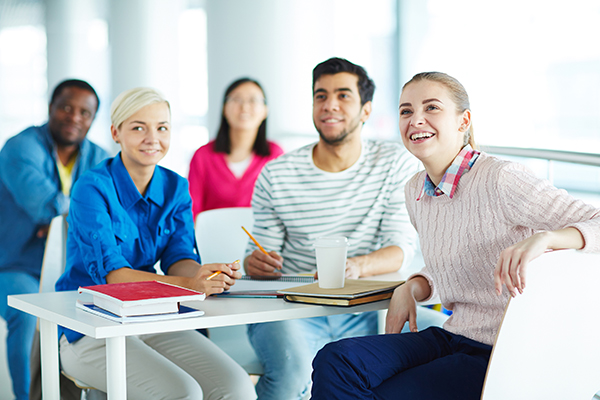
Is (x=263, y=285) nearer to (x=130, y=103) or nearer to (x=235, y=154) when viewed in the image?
A: (x=130, y=103)

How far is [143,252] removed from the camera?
1622mm

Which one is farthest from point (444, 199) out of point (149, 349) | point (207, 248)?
point (207, 248)

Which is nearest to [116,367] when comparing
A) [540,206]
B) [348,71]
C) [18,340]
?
[540,206]

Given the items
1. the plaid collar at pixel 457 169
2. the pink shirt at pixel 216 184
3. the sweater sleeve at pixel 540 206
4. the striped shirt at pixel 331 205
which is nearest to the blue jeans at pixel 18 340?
the pink shirt at pixel 216 184

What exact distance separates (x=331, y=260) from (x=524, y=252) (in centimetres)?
44

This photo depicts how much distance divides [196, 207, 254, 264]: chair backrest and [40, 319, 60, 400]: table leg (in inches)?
30.0

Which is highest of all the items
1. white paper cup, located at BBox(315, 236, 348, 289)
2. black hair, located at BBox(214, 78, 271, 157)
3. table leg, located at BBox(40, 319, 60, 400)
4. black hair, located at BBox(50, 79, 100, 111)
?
black hair, located at BBox(50, 79, 100, 111)

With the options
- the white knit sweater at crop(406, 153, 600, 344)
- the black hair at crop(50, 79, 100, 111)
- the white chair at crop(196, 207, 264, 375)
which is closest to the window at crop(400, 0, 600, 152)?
the white chair at crop(196, 207, 264, 375)

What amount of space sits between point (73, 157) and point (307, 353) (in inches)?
58.4

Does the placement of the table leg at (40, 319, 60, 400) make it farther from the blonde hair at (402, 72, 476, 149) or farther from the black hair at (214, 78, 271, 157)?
the black hair at (214, 78, 271, 157)

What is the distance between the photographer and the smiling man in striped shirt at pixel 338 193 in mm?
1844

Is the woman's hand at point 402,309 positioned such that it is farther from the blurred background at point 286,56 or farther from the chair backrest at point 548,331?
the blurred background at point 286,56

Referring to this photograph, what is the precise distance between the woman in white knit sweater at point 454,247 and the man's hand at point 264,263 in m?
0.39

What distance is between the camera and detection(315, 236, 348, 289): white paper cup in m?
1.32
